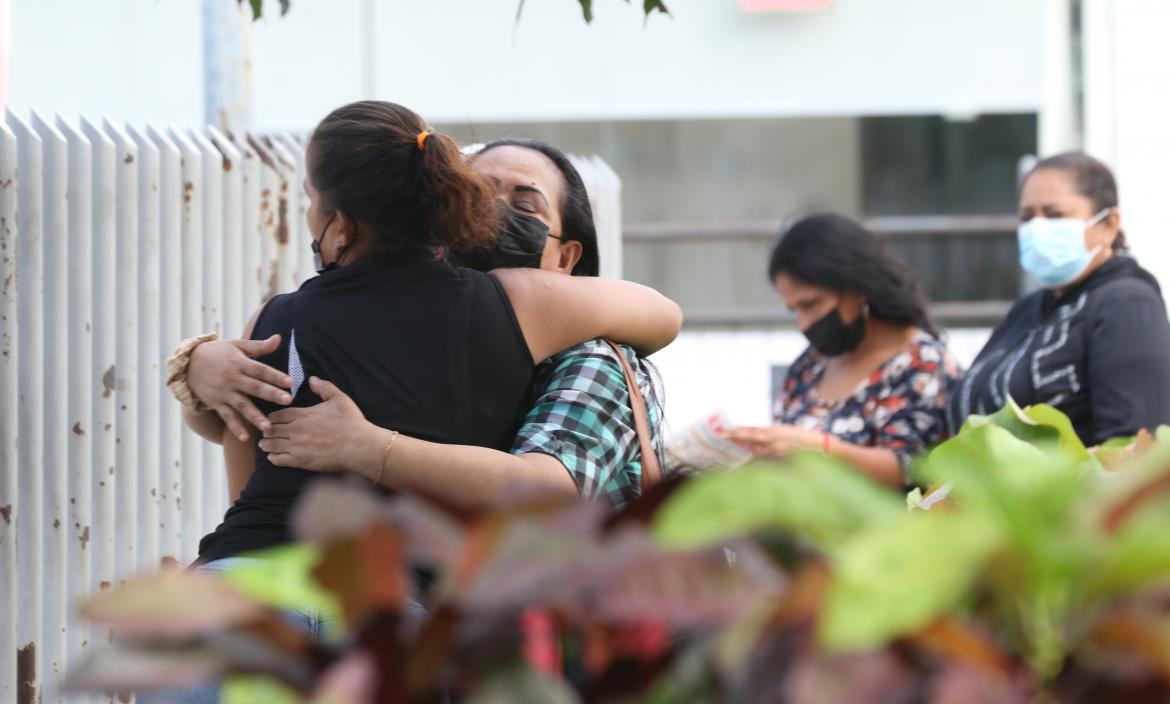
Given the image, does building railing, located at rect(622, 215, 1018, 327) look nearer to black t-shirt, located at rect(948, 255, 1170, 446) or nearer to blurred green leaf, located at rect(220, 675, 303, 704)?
black t-shirt, located at rect(948, 255, 1170, 446)

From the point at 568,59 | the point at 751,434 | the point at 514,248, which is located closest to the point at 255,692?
the point at 514,248

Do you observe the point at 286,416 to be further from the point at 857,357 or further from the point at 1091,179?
the point at 1091,179

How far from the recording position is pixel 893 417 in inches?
158

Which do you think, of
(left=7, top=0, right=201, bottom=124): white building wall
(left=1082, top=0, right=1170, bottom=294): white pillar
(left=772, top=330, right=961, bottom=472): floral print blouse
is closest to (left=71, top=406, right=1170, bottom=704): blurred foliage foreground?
(left=772, top=330, right=961, bottom=472): floral print blouse

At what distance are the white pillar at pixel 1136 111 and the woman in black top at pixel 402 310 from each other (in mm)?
5689

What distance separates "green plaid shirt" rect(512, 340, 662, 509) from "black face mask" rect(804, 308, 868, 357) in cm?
198

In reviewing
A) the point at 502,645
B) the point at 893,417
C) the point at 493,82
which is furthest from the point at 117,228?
the point at 493,82

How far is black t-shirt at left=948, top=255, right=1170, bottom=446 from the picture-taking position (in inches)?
137

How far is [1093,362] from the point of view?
3.56 meters

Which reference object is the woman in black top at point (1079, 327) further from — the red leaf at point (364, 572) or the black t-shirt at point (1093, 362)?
the red leaf at point (364, 572)

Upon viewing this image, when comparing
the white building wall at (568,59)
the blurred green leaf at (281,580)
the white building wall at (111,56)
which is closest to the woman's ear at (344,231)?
the blurred green leaf at (281,580)

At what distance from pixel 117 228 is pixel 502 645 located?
360 cm

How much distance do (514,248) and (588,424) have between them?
39cm

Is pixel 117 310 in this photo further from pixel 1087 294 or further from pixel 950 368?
pixel 1087 294
